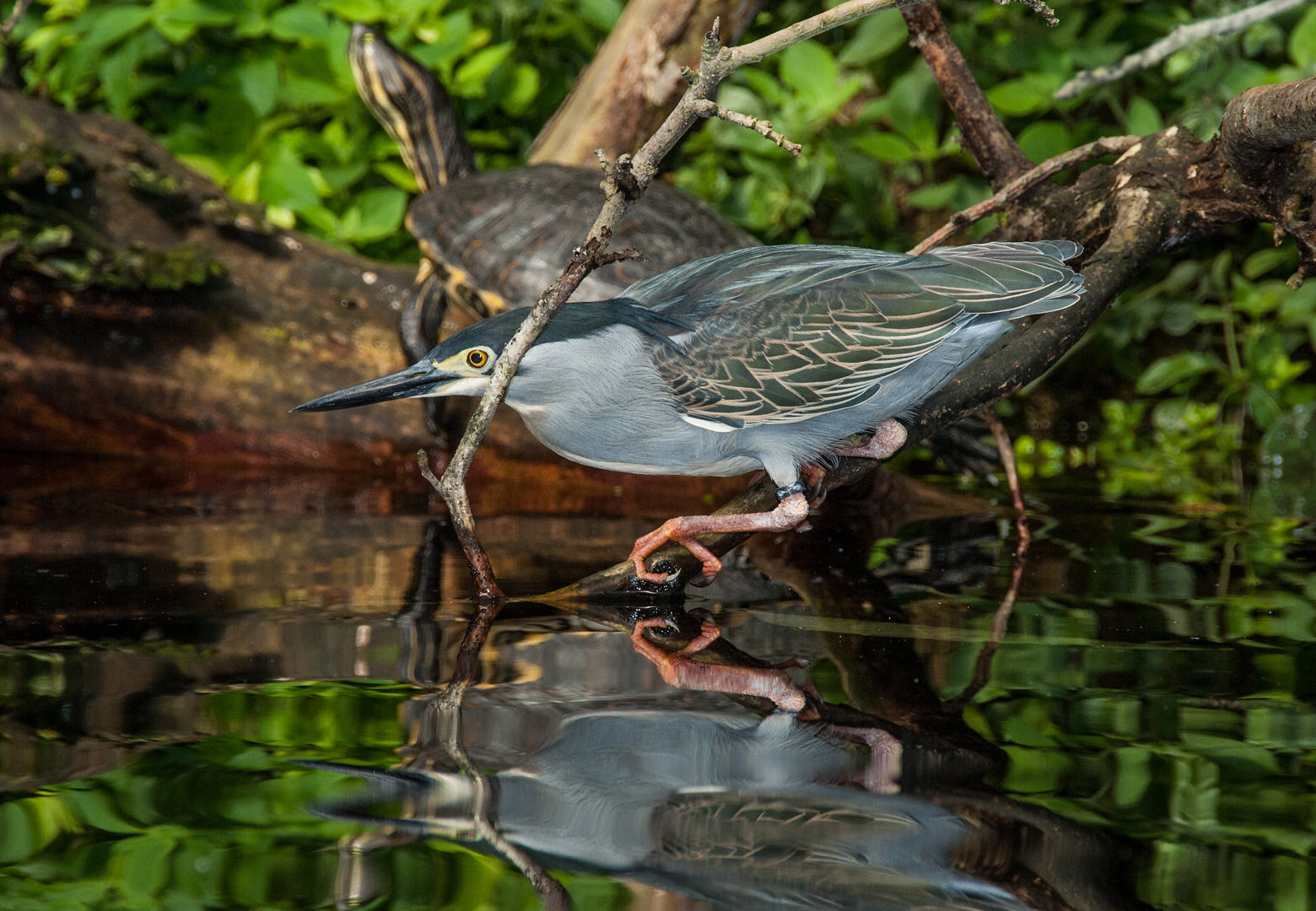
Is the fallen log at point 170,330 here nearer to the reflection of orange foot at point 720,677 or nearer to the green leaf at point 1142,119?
the reflection of orange foot at point 720,677

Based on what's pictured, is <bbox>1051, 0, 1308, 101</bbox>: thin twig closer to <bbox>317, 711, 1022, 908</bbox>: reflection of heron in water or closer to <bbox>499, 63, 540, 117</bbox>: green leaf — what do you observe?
<bbox>317, 711, 1022, 908</bbox>: reflection of heron in water

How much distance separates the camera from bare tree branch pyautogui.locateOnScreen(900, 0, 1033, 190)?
2.95 metres

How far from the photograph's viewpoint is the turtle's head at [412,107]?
4637mm

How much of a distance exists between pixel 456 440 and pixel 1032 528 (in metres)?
2.09

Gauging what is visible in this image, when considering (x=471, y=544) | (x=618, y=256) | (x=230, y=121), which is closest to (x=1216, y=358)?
(x=618, y=256)

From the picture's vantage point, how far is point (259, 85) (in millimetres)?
4801

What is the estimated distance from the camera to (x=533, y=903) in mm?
1093

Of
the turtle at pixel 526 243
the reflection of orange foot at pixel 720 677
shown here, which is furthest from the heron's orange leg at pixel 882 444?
the turtle at pixel 526 243

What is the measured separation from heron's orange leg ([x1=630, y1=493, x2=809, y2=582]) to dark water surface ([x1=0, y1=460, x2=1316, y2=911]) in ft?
0.34

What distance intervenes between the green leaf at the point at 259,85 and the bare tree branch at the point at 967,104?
3109 mm

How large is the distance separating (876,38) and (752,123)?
3202 millimetres

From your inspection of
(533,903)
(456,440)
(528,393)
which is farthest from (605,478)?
(533,903)

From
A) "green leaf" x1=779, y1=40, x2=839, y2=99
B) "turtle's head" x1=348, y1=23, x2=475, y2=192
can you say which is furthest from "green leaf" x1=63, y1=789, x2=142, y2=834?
"green leaf" x1=779, y1=40, x2=839, y2=99

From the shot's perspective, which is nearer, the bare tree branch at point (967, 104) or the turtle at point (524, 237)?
the bare tree branch at point (967, 104)
